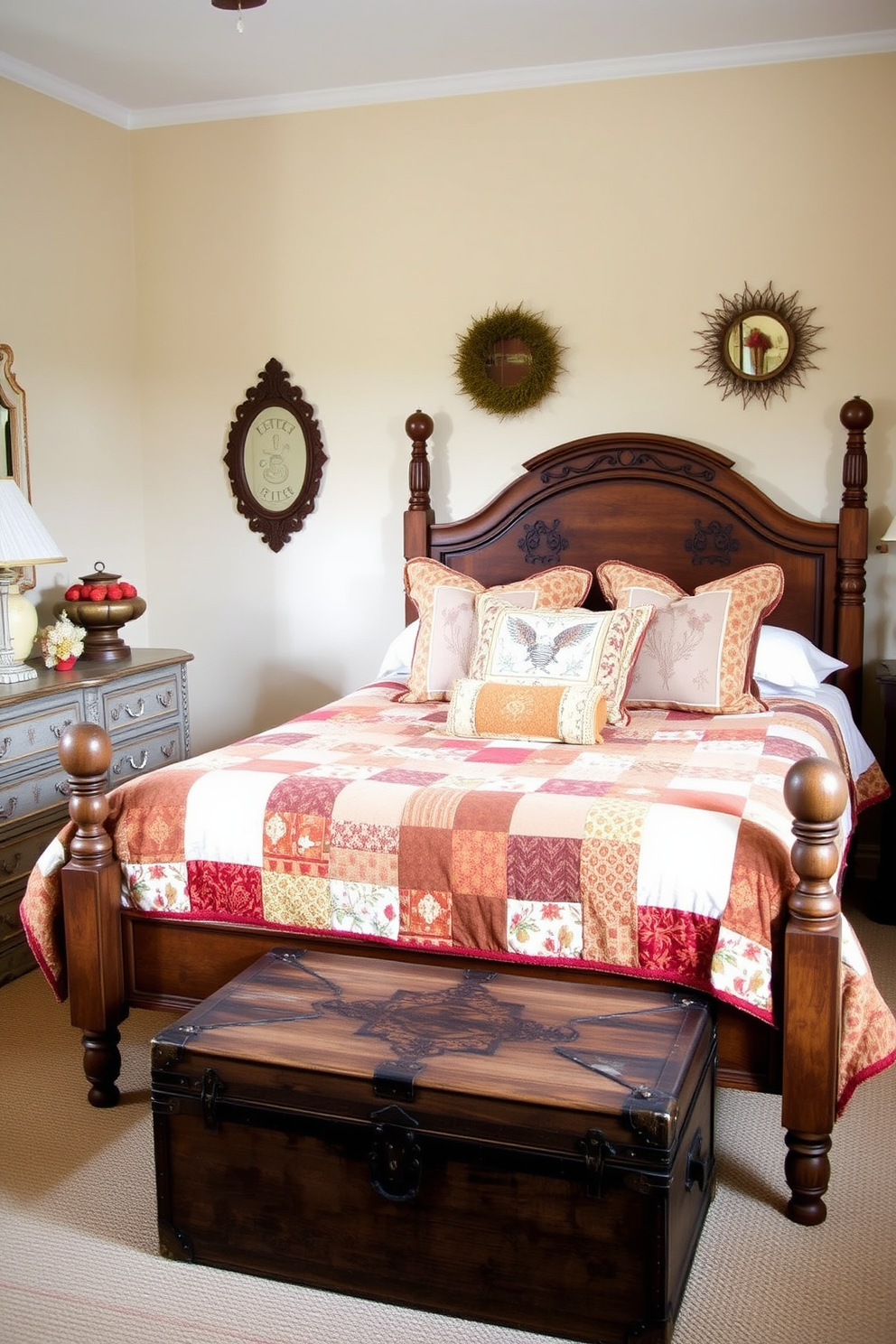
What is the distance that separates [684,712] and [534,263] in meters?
A: 1.85

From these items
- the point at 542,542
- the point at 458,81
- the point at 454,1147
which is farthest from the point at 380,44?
the point at 454,1147

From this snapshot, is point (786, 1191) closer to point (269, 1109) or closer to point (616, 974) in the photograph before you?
point (616, 974)

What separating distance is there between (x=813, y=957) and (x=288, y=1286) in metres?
1.10

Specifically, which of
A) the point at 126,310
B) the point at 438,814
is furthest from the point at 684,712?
the point at 126,310

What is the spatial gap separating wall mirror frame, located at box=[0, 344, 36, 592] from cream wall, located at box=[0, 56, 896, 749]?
0.10 meters

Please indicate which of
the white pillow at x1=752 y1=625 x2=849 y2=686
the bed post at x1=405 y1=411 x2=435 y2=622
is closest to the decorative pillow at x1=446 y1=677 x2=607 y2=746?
the white pillow at x1=752 y1=625 x2=849 y2=686

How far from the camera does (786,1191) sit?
2.41m

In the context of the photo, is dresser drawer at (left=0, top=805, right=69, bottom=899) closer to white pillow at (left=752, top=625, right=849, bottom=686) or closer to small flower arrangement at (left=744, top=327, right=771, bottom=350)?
white pillow at (left=752, top=625, right=849, bottom=686)

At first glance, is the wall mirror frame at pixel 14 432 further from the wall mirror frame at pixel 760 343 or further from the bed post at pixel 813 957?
the bed post at pixel 813 957

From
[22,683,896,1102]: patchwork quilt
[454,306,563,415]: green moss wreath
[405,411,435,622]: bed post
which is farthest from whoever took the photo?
[405,411,435,622]: bed post

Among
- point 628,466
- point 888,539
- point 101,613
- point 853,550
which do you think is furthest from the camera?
point 628,466

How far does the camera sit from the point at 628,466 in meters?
4.32

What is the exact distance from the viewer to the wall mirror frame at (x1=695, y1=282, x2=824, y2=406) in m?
4.19

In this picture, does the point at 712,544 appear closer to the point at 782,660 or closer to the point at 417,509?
the point at 782,660
